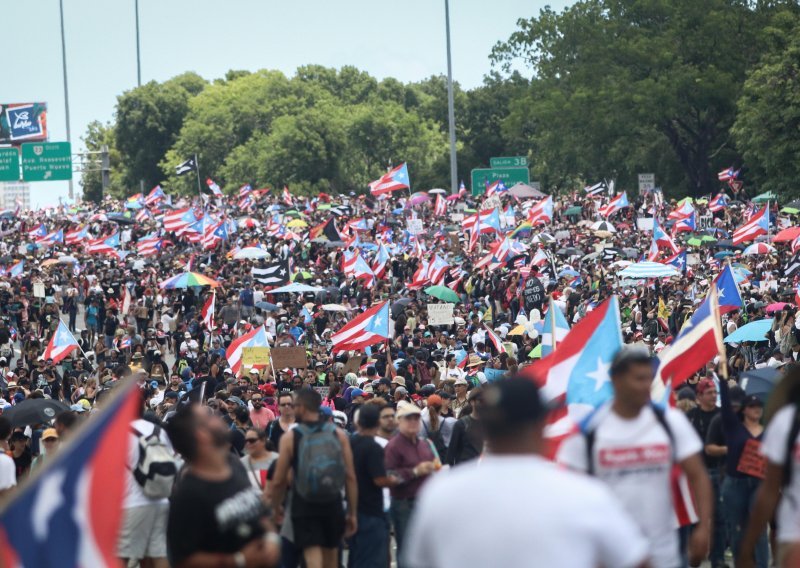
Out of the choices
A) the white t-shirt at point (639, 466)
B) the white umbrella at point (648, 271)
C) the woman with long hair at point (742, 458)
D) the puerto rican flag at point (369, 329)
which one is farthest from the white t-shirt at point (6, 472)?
the white umbrella at point (648, 271)

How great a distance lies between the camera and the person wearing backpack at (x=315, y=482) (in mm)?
7809

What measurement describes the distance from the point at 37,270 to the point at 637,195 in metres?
30.8

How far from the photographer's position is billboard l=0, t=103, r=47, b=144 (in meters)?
72.7

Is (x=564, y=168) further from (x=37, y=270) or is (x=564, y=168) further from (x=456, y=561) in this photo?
(x=456, y=561)

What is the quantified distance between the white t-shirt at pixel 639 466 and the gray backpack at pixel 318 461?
2.41 metres

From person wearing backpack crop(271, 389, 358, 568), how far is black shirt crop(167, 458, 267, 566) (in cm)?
261

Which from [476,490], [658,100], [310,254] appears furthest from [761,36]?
[476,490]

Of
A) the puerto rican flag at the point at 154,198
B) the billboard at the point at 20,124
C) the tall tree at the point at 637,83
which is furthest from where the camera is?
the billboard at the point at 20,124

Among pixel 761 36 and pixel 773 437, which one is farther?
pixel 761 36

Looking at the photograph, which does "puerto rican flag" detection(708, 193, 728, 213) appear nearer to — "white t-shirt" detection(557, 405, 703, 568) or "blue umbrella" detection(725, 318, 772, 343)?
"blue umbrella" detection(725, 318, 772, 343)

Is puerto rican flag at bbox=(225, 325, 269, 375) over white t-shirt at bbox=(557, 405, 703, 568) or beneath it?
beneath

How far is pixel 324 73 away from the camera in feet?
362

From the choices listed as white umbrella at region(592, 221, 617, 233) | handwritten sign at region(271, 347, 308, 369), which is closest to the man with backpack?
handwritten sign at region(271, 347, 308, 369)

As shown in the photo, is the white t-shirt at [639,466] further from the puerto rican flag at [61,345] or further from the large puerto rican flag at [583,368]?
the puerto rican flag at [61,345]
